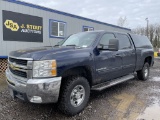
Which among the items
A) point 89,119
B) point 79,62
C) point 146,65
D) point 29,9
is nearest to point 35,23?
point 29,9

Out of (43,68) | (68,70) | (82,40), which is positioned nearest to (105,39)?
(82,40)

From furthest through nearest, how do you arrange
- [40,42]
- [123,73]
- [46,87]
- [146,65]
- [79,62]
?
[40,42]
[146,65]
[123,73]
[79,62]
[46,87]

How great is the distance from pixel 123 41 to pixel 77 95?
2708mm

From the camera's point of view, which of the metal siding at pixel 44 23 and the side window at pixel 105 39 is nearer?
the side window at pixel 105 39

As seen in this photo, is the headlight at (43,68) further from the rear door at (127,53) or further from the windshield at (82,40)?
the rear door at (127,53)

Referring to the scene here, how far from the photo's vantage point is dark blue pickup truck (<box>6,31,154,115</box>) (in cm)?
345

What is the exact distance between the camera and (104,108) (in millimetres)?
4449

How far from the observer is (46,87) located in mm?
3420

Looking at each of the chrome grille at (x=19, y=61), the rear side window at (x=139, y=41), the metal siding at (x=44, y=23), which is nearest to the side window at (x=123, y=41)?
the rear side window at (x=139, y=41)

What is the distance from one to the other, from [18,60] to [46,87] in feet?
2.87

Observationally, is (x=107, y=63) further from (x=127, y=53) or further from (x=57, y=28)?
(x=57, y=28)

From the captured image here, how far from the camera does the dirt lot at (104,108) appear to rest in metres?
3.96

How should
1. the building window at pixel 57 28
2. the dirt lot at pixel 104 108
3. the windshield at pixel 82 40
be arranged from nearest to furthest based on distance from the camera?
the dirt lot at pixel 104 108
the windshield at pixel 82 40
the building window at pixel 57 28

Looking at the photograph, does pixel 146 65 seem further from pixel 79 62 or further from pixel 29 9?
pixel 29 9
